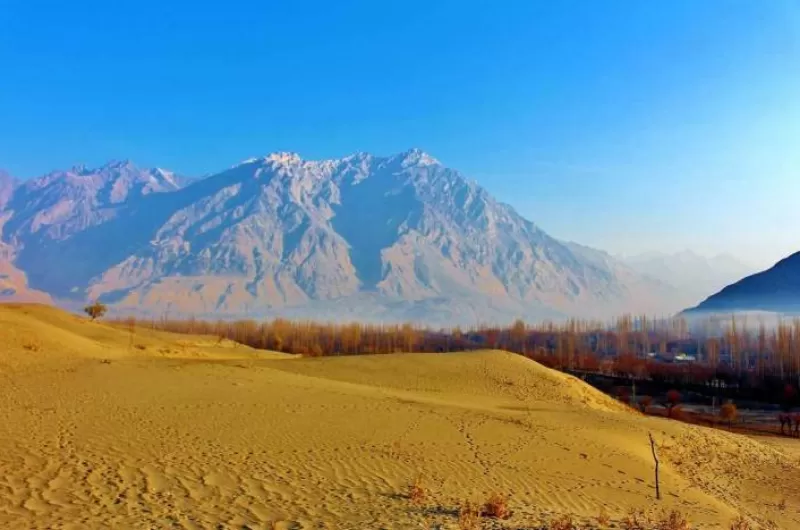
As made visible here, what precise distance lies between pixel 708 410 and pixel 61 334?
65977 mm

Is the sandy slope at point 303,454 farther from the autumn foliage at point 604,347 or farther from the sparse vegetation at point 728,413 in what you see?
the autumn foliage at point 604,347

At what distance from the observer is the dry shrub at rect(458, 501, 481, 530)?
10.4 meters

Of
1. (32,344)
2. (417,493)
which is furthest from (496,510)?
(32,344)

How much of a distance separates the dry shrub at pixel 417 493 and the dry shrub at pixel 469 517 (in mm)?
977

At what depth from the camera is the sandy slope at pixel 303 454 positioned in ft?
37.0

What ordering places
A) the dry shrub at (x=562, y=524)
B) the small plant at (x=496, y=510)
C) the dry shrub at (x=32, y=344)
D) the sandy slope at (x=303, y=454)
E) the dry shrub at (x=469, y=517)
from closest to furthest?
the dry shrub at (x=469, y=517), the dry shrub at (x=562, y=524), the sandy slope at (x=303, y=454), the small plant at (x=496, y=510), the dry shrub at (x=32, y=344)

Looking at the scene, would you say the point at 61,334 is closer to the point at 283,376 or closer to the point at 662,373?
the point at 283,376

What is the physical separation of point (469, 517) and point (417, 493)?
232cm

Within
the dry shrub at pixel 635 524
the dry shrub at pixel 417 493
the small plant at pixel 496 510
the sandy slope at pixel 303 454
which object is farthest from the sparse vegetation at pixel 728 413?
the small plant at pixel 496 510

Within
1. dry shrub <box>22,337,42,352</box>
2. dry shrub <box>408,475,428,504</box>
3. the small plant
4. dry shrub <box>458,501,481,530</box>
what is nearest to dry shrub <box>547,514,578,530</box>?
the small plant

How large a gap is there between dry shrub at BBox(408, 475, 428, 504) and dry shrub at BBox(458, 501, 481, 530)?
3.21 feet

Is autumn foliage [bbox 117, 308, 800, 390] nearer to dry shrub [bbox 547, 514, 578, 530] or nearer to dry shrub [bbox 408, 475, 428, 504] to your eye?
dry shrub [bbox 408, 475, 428, 504]

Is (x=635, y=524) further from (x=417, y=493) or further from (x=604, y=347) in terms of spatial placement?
(x=604, y=347)

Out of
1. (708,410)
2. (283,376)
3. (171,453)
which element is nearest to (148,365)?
(283,376)
